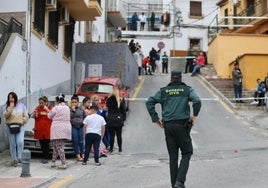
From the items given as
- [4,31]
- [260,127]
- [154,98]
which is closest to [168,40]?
[260,127]

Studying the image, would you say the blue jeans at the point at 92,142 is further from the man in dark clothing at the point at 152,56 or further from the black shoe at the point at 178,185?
the man in dark clothing at the point at 152,56

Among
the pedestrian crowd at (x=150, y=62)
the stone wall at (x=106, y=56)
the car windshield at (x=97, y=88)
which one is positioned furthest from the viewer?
the pedestrian crowd at (x=150, y=62)

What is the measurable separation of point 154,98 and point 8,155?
22.2 ft

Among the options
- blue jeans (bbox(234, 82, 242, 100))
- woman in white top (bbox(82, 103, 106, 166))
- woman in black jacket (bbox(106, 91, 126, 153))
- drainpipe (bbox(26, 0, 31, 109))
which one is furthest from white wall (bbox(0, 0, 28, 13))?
blue jeans (bbox(234, 82, 242, 100))

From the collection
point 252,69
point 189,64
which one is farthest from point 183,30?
point 252,69

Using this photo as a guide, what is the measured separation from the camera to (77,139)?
14289 millimetres

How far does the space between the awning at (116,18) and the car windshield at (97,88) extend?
1892 centimetres

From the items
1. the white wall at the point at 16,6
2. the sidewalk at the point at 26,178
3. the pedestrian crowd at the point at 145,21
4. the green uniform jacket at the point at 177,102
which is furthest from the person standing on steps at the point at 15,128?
the pedestrian crowd at the point at 145,21

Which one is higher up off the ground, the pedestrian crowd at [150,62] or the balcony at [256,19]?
the balcony at [256,19]

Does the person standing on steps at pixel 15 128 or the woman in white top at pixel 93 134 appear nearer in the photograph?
the person standing on steps at pixel 15 128

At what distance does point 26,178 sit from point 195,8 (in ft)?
151

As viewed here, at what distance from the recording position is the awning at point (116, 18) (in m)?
41.4

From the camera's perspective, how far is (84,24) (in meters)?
35.1

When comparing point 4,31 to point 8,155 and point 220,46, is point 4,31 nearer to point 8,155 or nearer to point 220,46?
point 8,155
